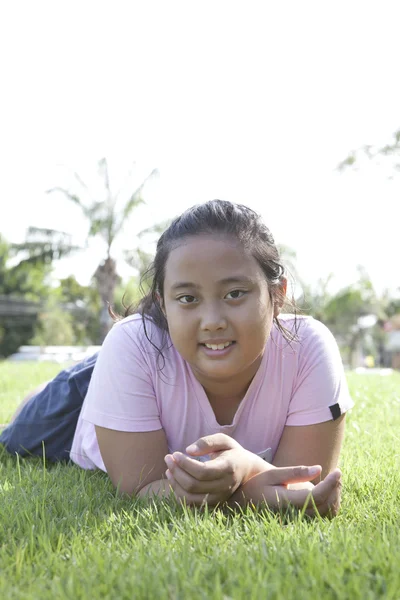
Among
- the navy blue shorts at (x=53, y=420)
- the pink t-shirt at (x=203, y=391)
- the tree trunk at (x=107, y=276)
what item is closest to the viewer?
the pink t-shirt at (x=203, y=391)

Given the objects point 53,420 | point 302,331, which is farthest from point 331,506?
point 53,420

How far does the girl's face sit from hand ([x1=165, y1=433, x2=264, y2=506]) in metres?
0.32

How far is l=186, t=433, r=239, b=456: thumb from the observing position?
227 centimetres

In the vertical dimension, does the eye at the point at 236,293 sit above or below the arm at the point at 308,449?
above

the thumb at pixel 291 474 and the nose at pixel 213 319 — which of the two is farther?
the nose at pixel 213 319

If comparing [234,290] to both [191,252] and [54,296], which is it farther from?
[54,296]

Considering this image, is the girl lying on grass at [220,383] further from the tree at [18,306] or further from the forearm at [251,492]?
the tree at [18,306]

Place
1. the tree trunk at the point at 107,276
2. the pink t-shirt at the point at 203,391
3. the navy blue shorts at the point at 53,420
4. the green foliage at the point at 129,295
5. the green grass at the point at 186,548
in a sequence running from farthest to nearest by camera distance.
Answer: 1. the tree trunk at the point at 107,276
2. the navy blue shorts at the point at 53,420
3. the green foliage at the point at 129,295
4. the pink t-shirt at the point at 203,391
5. the green grass at the point at 186,548

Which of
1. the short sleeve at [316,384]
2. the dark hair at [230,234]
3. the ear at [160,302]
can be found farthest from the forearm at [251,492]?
the ear at [160,302]

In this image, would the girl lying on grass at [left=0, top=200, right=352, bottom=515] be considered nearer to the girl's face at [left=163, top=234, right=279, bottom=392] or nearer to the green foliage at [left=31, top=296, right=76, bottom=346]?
the girl's face at [left=163, top=234, right=279, bottom=392]

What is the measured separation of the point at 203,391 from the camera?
2.81m

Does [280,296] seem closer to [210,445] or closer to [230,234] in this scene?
[230,234]

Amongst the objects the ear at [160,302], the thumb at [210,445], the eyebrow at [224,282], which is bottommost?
the thumb at [210,445]

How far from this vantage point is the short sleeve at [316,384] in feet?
9.01
